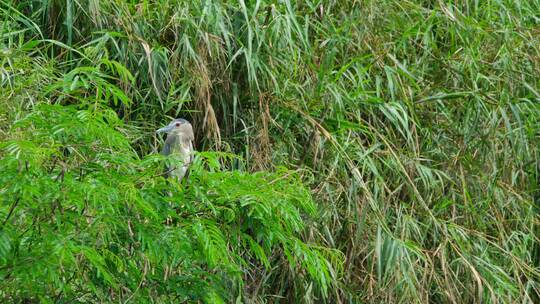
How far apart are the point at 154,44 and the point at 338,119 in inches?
36.6

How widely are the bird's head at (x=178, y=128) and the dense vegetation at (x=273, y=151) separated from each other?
160mm

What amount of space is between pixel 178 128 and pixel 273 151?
0.64 metres

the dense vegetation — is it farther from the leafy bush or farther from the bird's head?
the bird's head

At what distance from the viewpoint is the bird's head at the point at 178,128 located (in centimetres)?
514

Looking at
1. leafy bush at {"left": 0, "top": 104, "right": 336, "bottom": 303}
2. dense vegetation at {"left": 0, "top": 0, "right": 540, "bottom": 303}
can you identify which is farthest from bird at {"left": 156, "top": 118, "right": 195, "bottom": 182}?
leafy bush at {"left": 0, "top": 104, "right": 336, "bottom": 303}

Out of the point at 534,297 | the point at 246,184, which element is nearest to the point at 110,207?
the point at 246,184

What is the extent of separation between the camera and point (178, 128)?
16.9ft

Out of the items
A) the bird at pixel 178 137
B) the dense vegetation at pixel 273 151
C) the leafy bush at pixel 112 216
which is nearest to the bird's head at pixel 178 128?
the bird at pixel 178 137

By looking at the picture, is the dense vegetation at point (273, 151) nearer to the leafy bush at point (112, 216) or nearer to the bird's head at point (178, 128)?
Answer: the leafy bush at point (112, 216)

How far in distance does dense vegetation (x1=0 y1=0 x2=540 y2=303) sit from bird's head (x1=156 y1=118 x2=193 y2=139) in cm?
16

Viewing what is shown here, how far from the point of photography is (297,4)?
6.10m

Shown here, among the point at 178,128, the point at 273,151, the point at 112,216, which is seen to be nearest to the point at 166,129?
the point at 178,128

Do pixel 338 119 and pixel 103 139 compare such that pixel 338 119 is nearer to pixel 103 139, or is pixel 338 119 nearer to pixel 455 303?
pixel 455 303

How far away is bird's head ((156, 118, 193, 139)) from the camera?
514 cm
